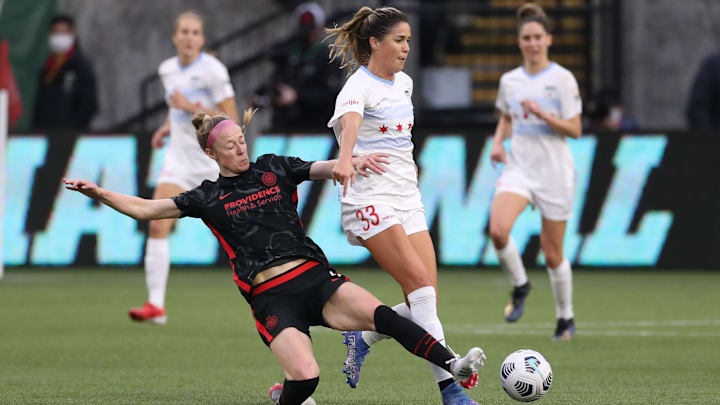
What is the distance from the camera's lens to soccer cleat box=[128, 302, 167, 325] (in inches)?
409

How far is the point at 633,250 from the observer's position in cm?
1548

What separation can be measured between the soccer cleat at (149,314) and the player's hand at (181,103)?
63.6 inches

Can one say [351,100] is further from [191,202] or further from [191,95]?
[191,95]

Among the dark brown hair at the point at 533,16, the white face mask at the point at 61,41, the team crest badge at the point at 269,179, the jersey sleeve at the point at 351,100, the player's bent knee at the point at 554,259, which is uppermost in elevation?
the dark brown hair at the point at 533,16

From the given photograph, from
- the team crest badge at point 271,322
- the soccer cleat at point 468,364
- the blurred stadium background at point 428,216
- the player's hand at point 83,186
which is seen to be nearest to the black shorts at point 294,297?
the team crest badge at point 271,322

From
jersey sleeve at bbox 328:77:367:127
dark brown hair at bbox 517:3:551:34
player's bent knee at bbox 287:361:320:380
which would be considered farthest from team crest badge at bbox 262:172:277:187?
dark brown hair at bbox 517:3:551:34

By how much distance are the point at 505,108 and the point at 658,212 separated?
588 centimetres

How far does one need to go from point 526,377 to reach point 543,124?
13.0ft

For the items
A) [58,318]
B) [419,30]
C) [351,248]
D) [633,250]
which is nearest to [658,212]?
[633,250]

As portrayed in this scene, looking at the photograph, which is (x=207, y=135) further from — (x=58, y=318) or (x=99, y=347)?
(x=58, y=318)

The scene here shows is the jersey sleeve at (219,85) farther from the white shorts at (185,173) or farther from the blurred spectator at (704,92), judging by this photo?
the blurred spectator at (704,92)

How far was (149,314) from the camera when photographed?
412 inches

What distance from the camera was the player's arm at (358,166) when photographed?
6336 mm

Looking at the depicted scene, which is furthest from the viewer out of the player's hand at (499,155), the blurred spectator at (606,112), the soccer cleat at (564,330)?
the blurred spectator at (606,112)
